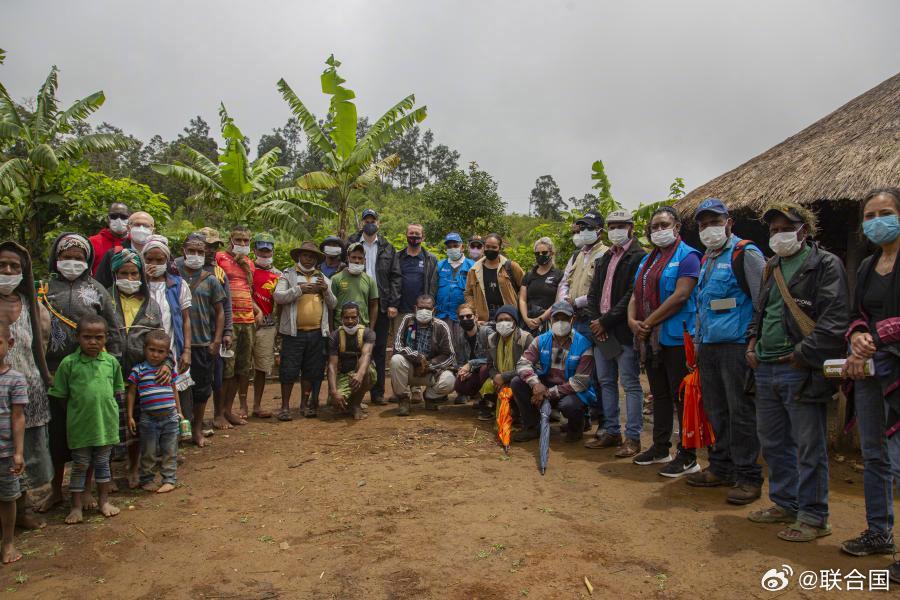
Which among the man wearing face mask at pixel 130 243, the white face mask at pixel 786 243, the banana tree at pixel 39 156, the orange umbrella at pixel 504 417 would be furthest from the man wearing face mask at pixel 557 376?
the banana tree at pixel 39 156

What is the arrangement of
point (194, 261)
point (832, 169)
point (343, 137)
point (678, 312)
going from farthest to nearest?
point (343, 137) → point (832, 169) → point (194, 261) → point (678, 312)

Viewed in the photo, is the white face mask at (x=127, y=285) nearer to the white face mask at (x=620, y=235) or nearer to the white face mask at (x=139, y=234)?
the white face mask at (x=139, y=234)

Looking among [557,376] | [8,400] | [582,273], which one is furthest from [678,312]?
[8,400]

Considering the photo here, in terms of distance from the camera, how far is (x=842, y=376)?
11.0 feet

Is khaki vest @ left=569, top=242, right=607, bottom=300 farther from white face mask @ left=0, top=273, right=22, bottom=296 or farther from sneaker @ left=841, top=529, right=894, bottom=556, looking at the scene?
white face mask @ left=0, top=273, right=22, bottom=296

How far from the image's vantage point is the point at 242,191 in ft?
39.7

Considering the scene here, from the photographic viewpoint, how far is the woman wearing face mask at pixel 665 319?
4941 millimetres

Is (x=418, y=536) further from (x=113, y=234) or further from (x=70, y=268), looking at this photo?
(x=113, y=234)

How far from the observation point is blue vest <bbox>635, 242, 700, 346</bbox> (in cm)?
492

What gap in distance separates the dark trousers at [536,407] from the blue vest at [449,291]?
76.6 inches

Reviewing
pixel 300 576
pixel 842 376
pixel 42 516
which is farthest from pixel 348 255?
pixel 842 376

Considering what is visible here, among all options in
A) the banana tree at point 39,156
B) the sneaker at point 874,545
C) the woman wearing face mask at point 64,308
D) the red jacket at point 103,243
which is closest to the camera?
the sneaker at point 874,545

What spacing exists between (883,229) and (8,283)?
522 cm

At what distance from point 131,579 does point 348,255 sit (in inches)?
186
